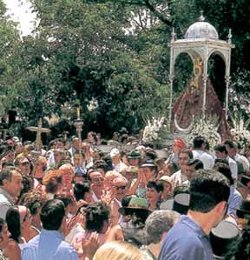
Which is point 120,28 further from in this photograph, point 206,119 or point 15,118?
point 206,119

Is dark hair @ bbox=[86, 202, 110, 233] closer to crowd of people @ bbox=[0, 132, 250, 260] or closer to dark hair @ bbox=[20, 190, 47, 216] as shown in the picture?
crowd of people @ bbox=[0, 132, 250, 260]

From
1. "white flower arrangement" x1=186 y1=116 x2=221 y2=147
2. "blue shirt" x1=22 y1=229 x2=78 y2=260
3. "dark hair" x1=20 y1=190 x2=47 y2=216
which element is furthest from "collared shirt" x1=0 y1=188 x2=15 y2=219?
"white flower arrangement" x1=186 y1=116 x2=221 y2=147

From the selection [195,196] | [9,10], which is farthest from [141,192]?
[9,10]

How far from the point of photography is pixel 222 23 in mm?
26422

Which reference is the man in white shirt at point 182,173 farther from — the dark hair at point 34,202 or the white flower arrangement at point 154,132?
the white flower arrangement at point 154,132

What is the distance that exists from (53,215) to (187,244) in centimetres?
167

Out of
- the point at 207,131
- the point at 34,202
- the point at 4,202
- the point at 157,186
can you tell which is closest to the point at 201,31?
the point at 207,131

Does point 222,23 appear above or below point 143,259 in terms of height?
above

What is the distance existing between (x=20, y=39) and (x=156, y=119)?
43.6 ft

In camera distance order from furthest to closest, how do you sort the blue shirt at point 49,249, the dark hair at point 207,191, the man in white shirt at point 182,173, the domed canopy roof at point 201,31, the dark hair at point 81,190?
1. the domed canopy roof at point 201,31
2. the man in white shirt at point 182,173
3. the dark hair at point 81,190
4. the blue shirt at point 49,249
5. the dark hair at point 207,191

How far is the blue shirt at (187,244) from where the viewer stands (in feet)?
14.6

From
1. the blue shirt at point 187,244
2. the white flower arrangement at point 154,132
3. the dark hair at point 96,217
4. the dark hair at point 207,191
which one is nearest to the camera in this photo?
the blue shirt at point 187,244

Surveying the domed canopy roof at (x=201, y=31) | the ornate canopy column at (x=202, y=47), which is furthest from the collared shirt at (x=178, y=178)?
the domed canopy roof at (x=201, y=31)

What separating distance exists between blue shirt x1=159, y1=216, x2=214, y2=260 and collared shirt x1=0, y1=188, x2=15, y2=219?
2.58m
